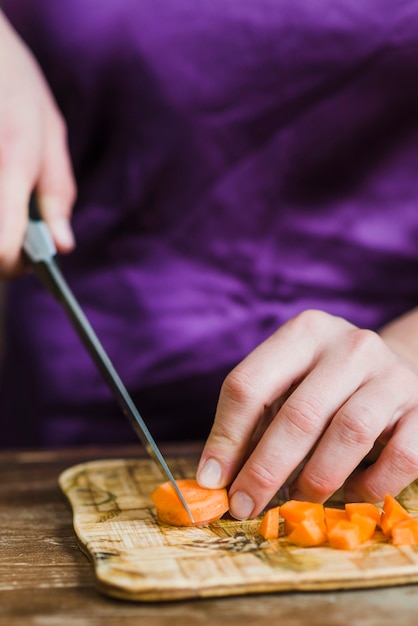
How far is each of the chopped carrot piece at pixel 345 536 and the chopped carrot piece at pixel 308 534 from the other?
1 cm

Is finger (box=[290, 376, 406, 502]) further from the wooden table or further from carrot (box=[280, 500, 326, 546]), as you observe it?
the wooden table

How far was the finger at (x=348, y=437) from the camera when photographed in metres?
0.96

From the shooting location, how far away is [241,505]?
3.20ft

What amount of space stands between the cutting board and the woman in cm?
44

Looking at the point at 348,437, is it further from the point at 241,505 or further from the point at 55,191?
the point at 55,191

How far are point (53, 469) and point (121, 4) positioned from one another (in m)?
0.79

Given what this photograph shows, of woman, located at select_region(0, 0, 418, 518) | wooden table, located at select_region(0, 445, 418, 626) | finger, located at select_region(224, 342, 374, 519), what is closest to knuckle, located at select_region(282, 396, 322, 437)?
finger, located at select_region(224, 342, 374, 519)

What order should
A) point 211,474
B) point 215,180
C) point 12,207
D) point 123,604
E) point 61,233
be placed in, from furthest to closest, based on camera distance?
point 215,180
point 61,233
point 12,207
point 211,474
point 123,604

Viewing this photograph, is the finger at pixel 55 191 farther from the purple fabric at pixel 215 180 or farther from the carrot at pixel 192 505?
the carrot at pixel 192 505

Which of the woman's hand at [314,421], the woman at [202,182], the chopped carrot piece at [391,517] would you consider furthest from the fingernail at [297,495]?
the woman at [202,182]

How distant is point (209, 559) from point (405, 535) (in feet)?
0.72

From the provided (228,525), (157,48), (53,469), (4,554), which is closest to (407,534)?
(228,525)

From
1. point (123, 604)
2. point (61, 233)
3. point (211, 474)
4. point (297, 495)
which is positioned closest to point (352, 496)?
point (297, 495)

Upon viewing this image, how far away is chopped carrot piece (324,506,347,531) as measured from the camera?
3.03ft
